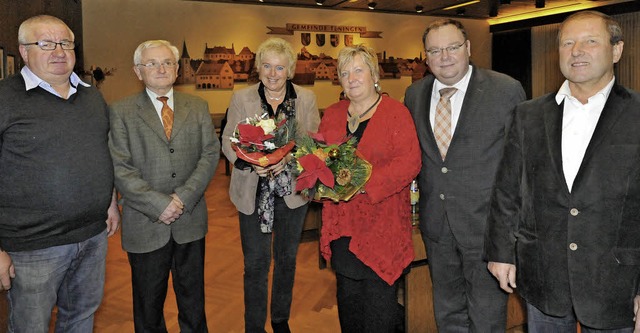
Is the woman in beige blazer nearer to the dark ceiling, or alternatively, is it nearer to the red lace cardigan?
the red lace cardigan

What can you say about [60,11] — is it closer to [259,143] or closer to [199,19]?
[199,19]

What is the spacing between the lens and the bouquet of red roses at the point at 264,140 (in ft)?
Result: 7.72

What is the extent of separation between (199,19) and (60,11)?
3693 mm

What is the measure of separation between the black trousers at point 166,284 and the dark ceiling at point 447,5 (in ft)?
34.4

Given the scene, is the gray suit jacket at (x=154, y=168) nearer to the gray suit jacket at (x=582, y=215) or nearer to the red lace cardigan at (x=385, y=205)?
the red lace cardigan at (x=385, y=205)

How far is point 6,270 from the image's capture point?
2.13 m

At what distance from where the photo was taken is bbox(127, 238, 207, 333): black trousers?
267 centimetres

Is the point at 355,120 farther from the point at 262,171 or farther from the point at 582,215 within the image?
the point at 582,215

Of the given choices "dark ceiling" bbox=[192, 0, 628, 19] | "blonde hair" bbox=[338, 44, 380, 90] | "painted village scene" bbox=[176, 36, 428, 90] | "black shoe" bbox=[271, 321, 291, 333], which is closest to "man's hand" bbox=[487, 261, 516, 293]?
"blonde hair" bbox=[338, 44, 380, 90]

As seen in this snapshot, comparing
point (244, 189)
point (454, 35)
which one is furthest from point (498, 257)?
point (244, 189)

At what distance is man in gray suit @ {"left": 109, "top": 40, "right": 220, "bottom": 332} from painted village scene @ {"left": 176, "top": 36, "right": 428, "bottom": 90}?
30.5ft

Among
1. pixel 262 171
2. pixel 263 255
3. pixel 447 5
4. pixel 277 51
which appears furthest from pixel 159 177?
pixel 447 5

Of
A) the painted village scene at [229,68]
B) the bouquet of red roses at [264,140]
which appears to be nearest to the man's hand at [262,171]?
the bouquet of red roses at [264,140]

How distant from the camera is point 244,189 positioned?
9.56 feet
